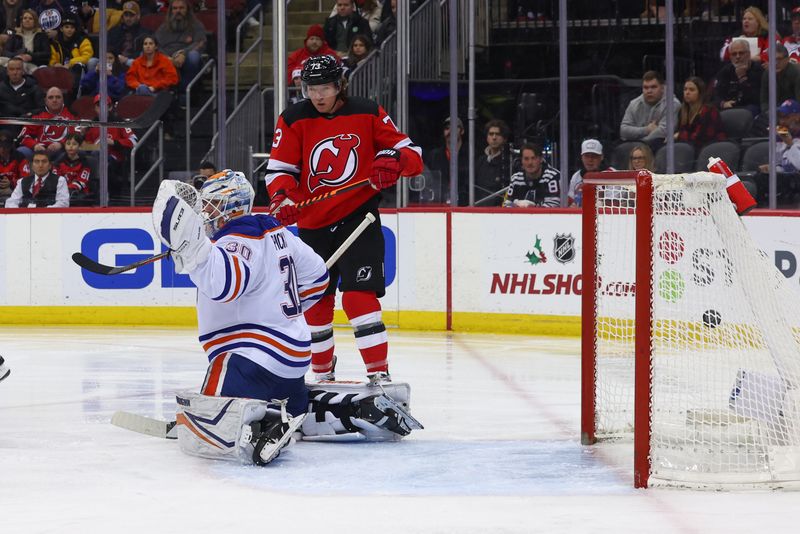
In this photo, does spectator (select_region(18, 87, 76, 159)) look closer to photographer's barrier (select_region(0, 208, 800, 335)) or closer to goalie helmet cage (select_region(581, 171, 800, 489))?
photographer's barrier (select_region(0, 208, 800, 335))

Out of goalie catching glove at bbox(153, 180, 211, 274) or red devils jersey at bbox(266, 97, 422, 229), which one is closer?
goalie catching glove at bbox(153, 180, 211, 274)

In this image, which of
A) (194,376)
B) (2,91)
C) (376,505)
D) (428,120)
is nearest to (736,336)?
(376,505)

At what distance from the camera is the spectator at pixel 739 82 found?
22.6 ft

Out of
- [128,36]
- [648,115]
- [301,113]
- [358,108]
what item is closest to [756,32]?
[648,115]

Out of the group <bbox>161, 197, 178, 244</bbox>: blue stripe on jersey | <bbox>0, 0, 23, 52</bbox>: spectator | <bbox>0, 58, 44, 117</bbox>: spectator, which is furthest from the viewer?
<bbox>0, 0, 23, 52</bbox>: spectator

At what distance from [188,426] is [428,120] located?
4.15 meters

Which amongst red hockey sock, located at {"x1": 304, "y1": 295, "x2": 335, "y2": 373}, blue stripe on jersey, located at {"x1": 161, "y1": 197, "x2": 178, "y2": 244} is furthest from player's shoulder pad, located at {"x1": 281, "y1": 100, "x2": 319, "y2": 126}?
blue stripe on jersey, located at {"x1": 161, "y1": 197, "x2": 178, "y2": 244}

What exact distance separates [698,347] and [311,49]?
5.25 metres

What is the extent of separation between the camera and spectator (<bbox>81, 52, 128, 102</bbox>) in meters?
7.86

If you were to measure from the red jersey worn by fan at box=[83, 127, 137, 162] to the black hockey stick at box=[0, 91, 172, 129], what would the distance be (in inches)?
2.2

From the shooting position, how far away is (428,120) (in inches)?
288

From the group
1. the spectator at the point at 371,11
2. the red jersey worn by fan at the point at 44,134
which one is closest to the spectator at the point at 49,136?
the red jersey worn by fan at the point at 44,134

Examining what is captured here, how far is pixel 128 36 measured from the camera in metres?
8.35

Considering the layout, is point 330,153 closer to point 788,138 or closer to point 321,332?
point 321,332
